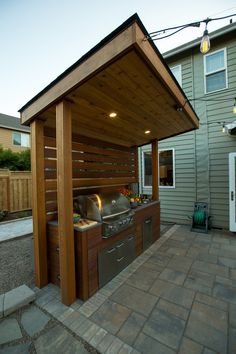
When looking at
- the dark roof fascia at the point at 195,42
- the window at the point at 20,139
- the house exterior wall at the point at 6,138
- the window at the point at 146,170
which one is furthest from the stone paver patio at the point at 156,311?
the window at the point at 20,139

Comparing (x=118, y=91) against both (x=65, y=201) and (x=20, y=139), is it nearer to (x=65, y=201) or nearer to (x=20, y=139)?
(x=65, y=201)

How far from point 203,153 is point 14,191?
6.72m

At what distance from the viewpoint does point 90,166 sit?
318 centimetres

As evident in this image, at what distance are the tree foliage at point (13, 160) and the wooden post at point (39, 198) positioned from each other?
8540 millimetres

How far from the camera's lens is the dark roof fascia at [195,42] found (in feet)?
13.8

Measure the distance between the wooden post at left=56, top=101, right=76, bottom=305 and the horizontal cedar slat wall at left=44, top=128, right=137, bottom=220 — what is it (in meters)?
0.56

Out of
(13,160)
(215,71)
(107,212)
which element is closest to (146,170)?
(215,71)

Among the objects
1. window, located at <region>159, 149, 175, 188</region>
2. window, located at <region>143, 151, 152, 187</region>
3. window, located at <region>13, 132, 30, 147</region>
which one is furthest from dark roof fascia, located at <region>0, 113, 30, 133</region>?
window, located at <region>159, 149, 175, 188</region>

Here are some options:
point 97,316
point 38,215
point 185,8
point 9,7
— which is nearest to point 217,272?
point 97,316

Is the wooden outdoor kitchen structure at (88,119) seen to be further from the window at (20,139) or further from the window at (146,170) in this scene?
the window at (20,139)

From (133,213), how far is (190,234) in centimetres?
229

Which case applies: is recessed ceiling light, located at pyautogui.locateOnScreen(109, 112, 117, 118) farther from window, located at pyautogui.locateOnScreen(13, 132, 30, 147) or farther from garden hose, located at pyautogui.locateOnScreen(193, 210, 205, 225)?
window, located at pyautogui.locateOnScreen(13, 132, 30, 147)

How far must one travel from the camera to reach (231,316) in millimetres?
1807

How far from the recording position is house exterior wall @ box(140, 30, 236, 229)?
14.9ft
